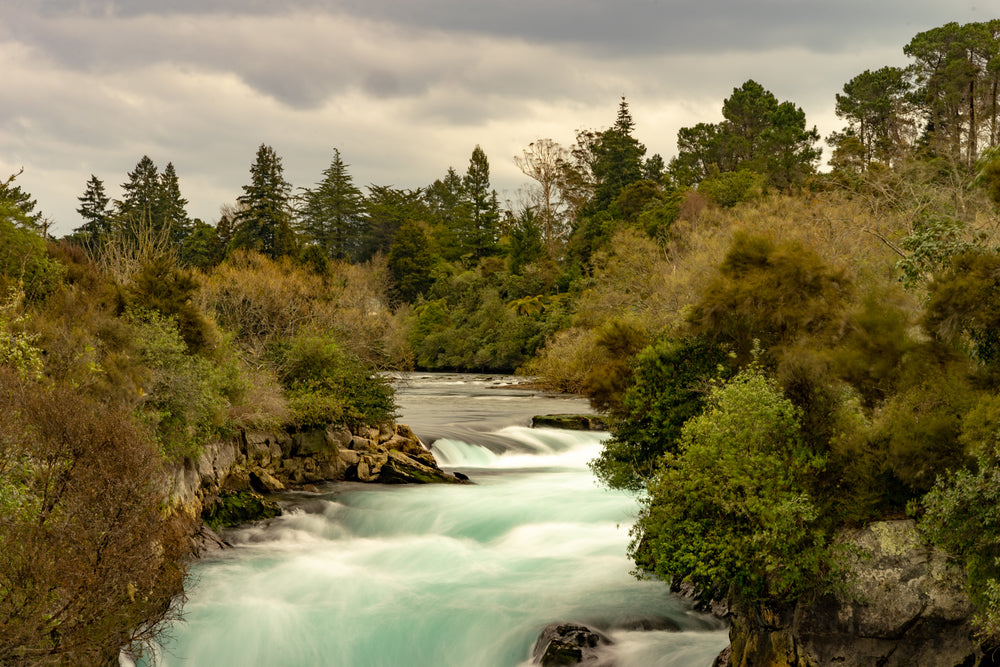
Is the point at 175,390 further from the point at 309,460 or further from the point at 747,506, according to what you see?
the point at 747,506

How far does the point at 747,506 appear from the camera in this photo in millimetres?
9484

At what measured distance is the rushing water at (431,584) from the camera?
1171 centimetres

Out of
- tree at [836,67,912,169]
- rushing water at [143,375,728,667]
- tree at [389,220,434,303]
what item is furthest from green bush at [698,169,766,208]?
tree at [389,220,434,303]

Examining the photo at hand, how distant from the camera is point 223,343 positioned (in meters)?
19.2

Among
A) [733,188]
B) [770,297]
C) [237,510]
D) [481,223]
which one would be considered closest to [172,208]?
[481,223]

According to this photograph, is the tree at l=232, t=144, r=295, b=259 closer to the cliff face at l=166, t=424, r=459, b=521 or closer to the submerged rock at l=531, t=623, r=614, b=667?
the cliff face at l=166, t=424, r=459, b=521

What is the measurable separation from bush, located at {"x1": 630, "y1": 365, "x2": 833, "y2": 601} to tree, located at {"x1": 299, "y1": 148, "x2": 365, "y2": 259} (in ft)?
219

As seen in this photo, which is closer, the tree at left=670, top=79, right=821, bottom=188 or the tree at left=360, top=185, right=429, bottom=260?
the tree at left=670, top=79, right=821, bottom=188

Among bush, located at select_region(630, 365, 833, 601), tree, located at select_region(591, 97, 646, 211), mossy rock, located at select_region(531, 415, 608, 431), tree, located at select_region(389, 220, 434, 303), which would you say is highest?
tree, located at select_region(591, 97, 646, 211)

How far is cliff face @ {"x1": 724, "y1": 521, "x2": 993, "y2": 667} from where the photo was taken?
8.55 metres

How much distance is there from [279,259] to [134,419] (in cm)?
2922

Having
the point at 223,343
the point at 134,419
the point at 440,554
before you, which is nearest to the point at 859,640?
the point at 440,554

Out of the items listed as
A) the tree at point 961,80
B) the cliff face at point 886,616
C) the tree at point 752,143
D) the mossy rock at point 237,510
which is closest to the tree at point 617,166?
the tree at point 752,143

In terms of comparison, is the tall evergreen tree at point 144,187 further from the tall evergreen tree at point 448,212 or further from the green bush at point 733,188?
the green bush at point 733,188
